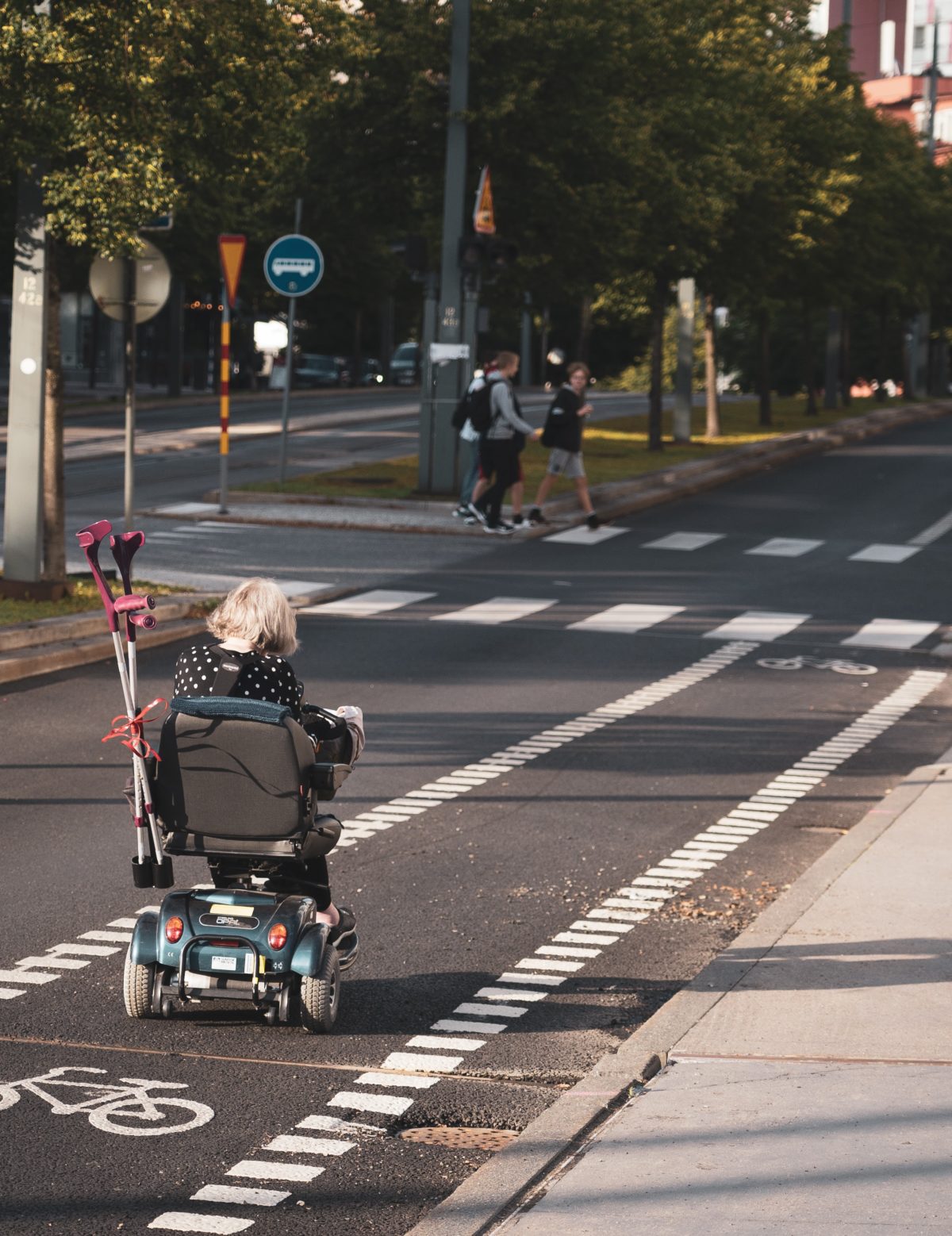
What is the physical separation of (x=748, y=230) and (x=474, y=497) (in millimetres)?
15605

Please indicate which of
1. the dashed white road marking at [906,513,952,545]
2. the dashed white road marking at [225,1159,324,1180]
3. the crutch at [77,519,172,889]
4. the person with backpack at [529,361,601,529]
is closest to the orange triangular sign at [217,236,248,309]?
the person with backpack at [529,361,601,529]

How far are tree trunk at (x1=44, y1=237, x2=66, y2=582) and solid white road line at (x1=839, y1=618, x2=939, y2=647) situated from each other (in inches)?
243

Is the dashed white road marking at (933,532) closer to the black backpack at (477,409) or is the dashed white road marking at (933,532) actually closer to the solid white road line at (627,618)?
the black backpack at (477,409)

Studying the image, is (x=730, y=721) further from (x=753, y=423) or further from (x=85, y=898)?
(x=753, y=423)

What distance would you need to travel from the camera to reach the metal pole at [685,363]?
3791 cm

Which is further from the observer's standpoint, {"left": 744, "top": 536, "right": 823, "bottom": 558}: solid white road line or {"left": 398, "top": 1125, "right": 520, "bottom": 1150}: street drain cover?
{"left": 744, "top": 536, "right": 823, "bottom": 558}: solid white road line

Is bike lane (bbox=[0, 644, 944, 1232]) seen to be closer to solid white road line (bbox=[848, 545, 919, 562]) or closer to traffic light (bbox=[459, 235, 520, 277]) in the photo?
solid white road line (bbox=[848, 545, 919, 562])

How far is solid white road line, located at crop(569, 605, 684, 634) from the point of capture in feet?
53.9

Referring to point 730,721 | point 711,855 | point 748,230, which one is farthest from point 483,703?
point 748,230

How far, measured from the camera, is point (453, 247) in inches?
986

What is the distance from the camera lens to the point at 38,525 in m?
15.1

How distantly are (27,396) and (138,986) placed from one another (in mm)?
9647

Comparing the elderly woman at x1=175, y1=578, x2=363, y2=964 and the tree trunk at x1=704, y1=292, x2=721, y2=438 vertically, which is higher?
the tree trunk at x1=704, y1=292, x2=721, y2=438

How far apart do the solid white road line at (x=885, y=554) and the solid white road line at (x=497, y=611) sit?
5.91 m
